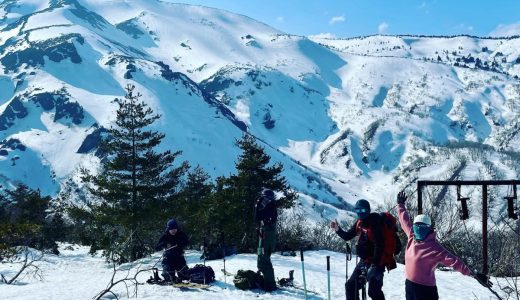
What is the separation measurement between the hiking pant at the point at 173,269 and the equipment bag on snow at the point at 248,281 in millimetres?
1431

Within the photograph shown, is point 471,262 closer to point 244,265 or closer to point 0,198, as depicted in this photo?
point 244,265

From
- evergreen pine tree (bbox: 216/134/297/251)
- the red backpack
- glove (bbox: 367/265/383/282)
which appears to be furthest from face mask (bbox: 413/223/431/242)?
evergreen pine tree (bbox: 216/134/297/251)

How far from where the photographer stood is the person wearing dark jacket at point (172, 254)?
42.8ft

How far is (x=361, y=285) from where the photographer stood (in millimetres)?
8906

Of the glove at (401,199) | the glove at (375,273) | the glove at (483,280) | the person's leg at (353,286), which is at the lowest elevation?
the person's leg at (353,286)

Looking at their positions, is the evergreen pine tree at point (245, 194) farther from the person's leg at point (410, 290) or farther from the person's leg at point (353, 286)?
the person's leg at point (410, 290)

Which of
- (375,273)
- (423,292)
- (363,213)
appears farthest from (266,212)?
(423,292)

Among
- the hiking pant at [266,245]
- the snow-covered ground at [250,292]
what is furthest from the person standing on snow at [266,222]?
the snow-covered ground at [250,292]

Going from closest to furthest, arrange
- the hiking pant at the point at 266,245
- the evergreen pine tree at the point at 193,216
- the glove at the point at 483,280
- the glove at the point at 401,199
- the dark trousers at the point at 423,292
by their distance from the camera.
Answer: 1. the glove at the point at 483,280
2. the dark trousers at the point at 423,292
3. the glove at the point at 401,199
4. the hiking pant at the point at 266,245
5. the evergreen pine tree at the point at 193,216

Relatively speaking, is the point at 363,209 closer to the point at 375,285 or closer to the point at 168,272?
the point at 375,285

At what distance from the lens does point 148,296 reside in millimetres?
11477

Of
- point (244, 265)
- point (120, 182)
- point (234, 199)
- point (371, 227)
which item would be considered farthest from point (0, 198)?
point (371, 227)

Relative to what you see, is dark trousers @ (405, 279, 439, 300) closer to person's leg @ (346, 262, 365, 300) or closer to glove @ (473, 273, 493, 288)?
glove @ (473, 273, 493, 288)

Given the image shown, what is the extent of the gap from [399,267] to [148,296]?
30.1 feet
